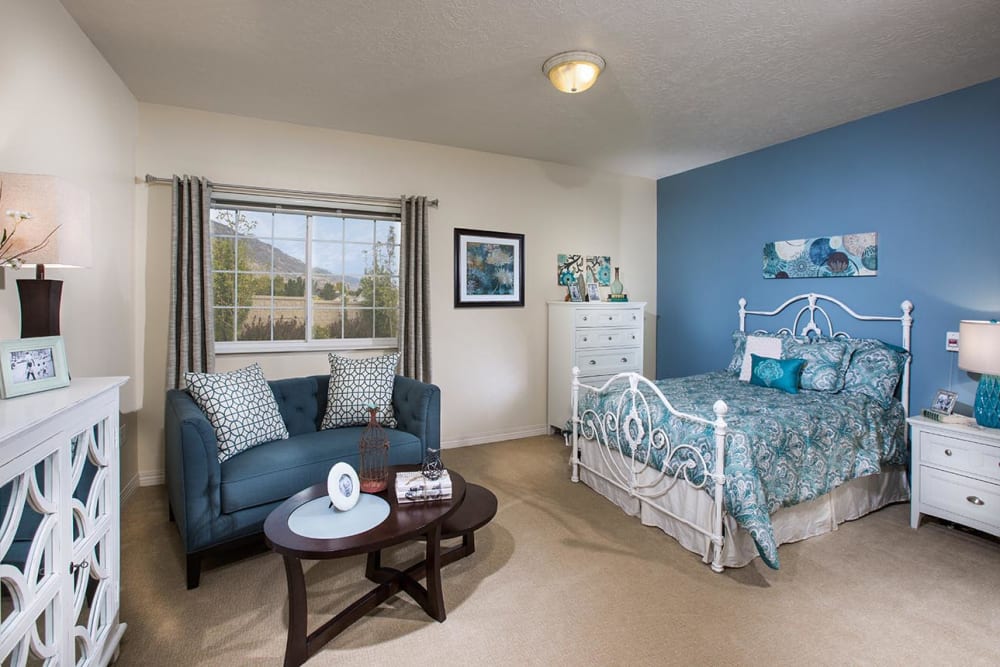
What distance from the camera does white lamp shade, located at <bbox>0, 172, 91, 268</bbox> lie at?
1675 millimetres

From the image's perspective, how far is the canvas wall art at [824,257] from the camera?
12.4 ft

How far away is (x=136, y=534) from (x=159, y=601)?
839 mm

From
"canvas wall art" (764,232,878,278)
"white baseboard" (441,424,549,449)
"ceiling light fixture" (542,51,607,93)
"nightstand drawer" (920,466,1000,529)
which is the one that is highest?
"ceiling light fixture" (542,51,607,93)

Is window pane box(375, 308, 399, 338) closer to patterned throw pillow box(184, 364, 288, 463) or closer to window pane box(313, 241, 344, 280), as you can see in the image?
window pane box(313, 241, 344, 280)

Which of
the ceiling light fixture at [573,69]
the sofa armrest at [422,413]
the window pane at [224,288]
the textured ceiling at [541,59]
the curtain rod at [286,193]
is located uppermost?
the textured ceiling at [541,59]

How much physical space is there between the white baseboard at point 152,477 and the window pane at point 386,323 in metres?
1.91

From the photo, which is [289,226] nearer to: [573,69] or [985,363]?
[573,69]

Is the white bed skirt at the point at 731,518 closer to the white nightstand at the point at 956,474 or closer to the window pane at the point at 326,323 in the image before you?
the white nightstand at the point at 956,474

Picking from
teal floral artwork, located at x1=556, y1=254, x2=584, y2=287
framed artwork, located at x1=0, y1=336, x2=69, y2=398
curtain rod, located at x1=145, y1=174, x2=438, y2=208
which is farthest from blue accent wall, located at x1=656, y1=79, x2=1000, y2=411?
framed artwork, located at x1=0, y1=336, x2=69, y2=398

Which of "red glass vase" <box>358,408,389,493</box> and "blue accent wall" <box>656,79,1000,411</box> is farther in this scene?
"blue accent wall" <box>656,79,1000,411</box>

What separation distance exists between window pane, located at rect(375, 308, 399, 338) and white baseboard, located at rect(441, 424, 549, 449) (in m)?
1.13

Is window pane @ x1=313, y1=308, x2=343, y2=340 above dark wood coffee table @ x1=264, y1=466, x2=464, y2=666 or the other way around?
above

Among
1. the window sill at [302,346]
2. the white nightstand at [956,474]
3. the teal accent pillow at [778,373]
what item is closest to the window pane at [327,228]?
the window sill at [302,346]

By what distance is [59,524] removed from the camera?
1.47 m
